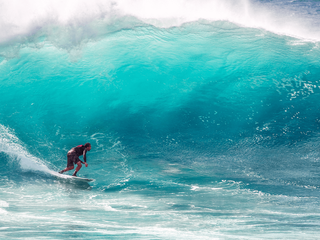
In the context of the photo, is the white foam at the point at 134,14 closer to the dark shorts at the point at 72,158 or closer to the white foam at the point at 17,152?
the white foam at the point at 17,152

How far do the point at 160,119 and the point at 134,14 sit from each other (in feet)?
15.0

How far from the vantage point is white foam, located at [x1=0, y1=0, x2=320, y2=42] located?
34.7 ft

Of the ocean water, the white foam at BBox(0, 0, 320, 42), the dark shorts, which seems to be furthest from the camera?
the white foam at BBox(0, 0, 320, 42)

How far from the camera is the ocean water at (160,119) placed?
451cm

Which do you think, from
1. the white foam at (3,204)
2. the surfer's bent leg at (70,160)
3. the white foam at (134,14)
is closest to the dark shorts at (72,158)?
the surfer's bent leg at (70,160)

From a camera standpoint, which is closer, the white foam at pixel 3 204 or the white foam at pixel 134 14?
the white foam at pixel 3 204

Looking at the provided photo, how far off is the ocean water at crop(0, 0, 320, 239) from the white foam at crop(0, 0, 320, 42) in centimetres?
5

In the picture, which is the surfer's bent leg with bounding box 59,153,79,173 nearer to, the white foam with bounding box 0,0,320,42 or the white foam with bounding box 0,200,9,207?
the white foam with bounding box 0,200,9,207

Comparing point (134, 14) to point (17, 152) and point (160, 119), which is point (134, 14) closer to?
point (160, 119)

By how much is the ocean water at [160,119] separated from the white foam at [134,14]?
0.15 ft

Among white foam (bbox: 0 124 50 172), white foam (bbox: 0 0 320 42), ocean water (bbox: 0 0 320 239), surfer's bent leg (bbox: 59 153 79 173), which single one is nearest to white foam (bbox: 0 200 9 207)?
ocean water (bbox: 0 0 320 239)

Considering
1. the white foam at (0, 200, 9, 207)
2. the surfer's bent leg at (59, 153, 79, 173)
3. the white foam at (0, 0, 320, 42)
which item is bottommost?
the white foam at (0, 200, 9, 207)

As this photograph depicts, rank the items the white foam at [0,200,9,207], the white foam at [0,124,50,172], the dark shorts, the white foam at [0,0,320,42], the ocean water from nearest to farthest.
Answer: the ocean water, the white foam at [0,200,9,207], the dark shorts, the white foam at [0,124,50,172], the white foam at [0,0,320,42]

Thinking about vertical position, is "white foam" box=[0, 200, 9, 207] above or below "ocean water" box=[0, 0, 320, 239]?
below
